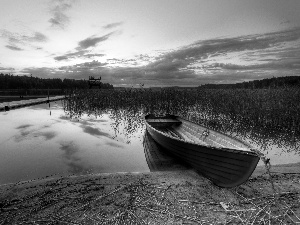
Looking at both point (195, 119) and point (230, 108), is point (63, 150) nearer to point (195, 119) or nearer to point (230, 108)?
point (195, 119)

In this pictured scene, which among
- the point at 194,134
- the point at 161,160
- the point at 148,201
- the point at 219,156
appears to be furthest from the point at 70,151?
the point at 219,156

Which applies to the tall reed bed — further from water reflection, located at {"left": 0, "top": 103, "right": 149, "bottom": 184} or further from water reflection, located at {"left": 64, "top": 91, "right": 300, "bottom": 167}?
water reflection, located at {"left": 0, "top": 103, "right": 149, "bottom": 184}

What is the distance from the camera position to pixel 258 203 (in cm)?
423

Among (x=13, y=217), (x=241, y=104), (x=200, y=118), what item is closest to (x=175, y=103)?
(x=200, y=118)

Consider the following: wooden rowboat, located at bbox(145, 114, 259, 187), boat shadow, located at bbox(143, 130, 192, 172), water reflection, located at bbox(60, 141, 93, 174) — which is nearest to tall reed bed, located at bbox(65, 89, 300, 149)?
boat shadow, located at bbox(143, 130, 192, 172)

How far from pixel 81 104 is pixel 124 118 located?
8812 millimetres

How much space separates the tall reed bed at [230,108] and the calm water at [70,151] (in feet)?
7.39

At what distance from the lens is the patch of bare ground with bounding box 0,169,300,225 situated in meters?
3.66

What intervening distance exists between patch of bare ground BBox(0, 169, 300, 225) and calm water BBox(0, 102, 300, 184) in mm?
1242

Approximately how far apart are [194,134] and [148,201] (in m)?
4.64

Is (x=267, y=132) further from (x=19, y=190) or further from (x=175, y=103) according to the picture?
(x=19, y=190)

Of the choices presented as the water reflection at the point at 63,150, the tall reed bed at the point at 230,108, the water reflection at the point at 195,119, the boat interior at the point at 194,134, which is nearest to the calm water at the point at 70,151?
the water reflection at the point at 63,150

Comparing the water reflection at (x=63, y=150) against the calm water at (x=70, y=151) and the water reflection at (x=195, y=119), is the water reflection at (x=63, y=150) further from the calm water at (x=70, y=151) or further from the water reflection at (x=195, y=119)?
the water reflection at (x=195, y=119)

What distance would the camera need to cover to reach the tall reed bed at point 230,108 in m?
11.4
